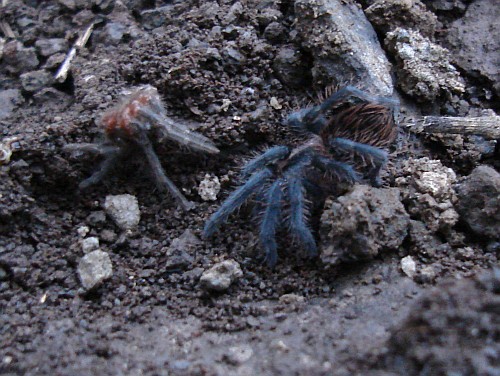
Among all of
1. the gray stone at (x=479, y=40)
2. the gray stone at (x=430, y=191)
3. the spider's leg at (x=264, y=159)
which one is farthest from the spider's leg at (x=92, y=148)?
the gray stone at (x=479, y=40)

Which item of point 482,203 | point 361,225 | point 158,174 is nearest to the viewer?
point 361,225

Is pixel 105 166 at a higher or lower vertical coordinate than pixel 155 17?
lower

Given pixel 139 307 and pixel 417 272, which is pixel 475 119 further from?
pixel 139 307

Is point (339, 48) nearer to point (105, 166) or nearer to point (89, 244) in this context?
point (105, 166)

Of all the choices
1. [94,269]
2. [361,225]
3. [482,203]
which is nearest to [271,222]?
[361,225]

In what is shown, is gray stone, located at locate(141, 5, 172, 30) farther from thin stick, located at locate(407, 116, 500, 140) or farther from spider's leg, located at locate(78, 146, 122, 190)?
thin stick, located at locate(407, 116, 500, 140)

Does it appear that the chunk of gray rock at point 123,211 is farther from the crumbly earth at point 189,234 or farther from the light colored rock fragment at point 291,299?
the light colored rock fragment at point 291,299

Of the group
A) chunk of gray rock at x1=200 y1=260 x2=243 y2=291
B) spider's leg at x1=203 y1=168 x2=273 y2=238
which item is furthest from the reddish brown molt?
chunk of gray rock at x1=200 y1=260 x2=243 y2=291
